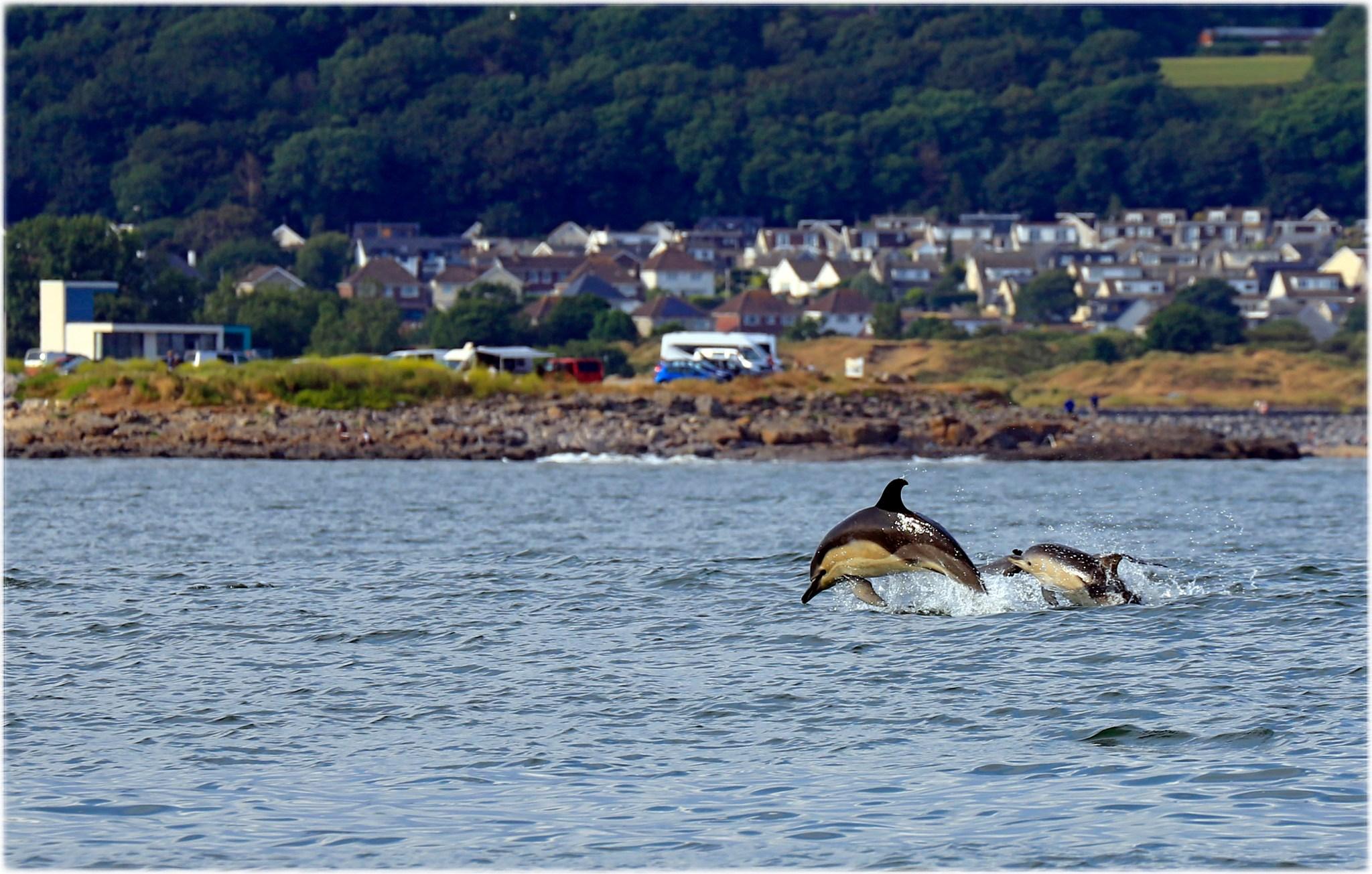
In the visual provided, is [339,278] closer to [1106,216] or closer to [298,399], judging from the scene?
[1106,216]

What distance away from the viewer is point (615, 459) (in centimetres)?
5094

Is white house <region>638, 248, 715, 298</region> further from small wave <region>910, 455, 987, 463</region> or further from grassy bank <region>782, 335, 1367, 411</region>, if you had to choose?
small wave <region>910, 455, 987, 463</region>

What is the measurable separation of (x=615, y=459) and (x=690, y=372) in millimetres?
16078

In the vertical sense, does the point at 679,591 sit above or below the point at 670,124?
below

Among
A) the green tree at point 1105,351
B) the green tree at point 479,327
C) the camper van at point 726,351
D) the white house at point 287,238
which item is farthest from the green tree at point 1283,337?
the white house at point 287,238

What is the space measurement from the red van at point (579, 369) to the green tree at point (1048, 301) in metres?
67.3

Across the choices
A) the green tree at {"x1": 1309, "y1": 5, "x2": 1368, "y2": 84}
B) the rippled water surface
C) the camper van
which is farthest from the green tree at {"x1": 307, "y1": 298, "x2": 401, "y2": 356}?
the green tree at {"x1": 1309, "y1": 5, "x2": 1368, "y2": 84}

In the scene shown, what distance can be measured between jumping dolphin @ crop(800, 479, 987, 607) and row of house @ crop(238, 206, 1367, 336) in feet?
322

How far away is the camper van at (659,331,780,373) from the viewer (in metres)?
69.8

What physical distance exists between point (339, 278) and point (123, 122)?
31476 millimetres

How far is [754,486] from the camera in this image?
41.7 meters

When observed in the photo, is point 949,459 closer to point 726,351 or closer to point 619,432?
point 619,432

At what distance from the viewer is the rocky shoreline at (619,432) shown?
171ft

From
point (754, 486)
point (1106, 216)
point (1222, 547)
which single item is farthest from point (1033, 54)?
point (1222, 547)
